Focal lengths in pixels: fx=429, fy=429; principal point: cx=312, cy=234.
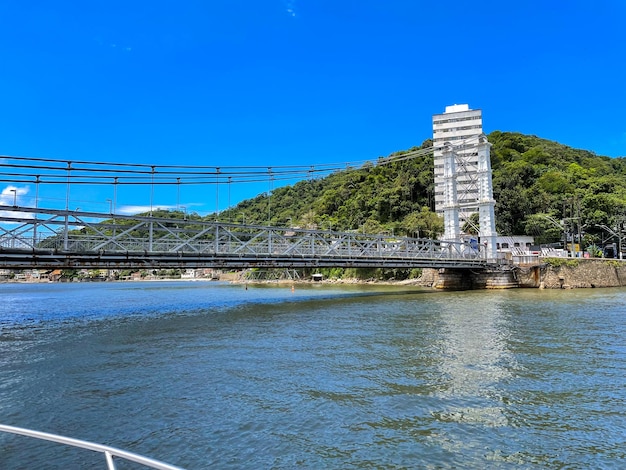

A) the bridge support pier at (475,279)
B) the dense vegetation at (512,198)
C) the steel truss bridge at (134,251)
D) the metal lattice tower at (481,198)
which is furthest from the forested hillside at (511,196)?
the steel truss bridge at (134,251)

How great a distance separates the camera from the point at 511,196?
2542 inches

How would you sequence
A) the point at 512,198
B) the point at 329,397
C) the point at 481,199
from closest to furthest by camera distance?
the point at 329,397 < the point at 481,199 < the point at 512,198

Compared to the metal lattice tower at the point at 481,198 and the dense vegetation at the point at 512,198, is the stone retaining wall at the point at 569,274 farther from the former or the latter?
the dense vegetation at the point at 512,198

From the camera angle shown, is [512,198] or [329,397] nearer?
[329,397]

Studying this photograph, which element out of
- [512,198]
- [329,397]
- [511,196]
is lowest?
[329,397]

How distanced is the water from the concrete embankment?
91.4 feet

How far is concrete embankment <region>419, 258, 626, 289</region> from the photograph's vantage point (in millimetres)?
42562

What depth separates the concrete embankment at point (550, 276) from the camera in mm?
42562

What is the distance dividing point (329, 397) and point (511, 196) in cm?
6389

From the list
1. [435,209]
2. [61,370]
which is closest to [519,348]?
[61,370]

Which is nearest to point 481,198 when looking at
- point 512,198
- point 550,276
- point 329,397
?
point 550,276

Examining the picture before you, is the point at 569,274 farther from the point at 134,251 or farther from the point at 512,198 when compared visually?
the point at 134,251

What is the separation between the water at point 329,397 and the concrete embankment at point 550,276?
27.9 metres

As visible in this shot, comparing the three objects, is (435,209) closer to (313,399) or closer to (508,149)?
(508,149)
